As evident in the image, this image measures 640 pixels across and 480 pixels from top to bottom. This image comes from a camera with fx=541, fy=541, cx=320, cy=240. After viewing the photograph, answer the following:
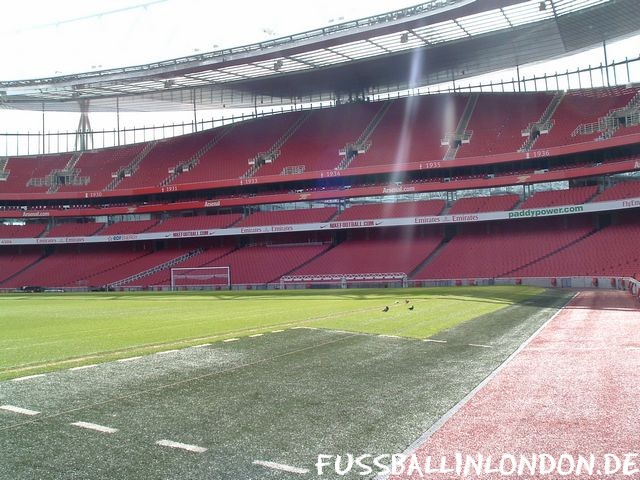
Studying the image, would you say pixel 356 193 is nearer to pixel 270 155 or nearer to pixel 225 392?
pixel 270 155

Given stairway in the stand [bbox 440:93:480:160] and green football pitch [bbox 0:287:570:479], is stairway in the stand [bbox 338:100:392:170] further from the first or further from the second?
green football pitch [bbox 0:287:570:479]

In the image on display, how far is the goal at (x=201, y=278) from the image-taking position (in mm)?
47750

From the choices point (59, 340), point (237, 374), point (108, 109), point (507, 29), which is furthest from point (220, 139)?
point (237, 374)

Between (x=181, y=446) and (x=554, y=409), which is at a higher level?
(x=181, y=446)

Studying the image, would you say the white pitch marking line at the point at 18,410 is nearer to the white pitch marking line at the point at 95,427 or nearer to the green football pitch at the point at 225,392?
the green football pitch at the point at 225,392

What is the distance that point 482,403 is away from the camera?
7305 millimetres

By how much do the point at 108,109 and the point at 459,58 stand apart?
4306 cm

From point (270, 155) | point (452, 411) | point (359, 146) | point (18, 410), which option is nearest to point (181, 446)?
point (18, 410)

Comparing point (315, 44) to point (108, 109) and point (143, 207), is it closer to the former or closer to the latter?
point (143, 207)

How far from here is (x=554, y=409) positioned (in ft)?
23.0

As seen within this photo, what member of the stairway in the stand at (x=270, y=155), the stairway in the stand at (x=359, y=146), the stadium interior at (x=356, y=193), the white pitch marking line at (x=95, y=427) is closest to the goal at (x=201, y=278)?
the stadium interior at (x=356, y=193)

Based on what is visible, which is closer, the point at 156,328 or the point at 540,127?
the point at 156,328

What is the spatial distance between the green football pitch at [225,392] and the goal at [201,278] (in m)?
31.9

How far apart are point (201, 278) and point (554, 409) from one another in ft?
145
